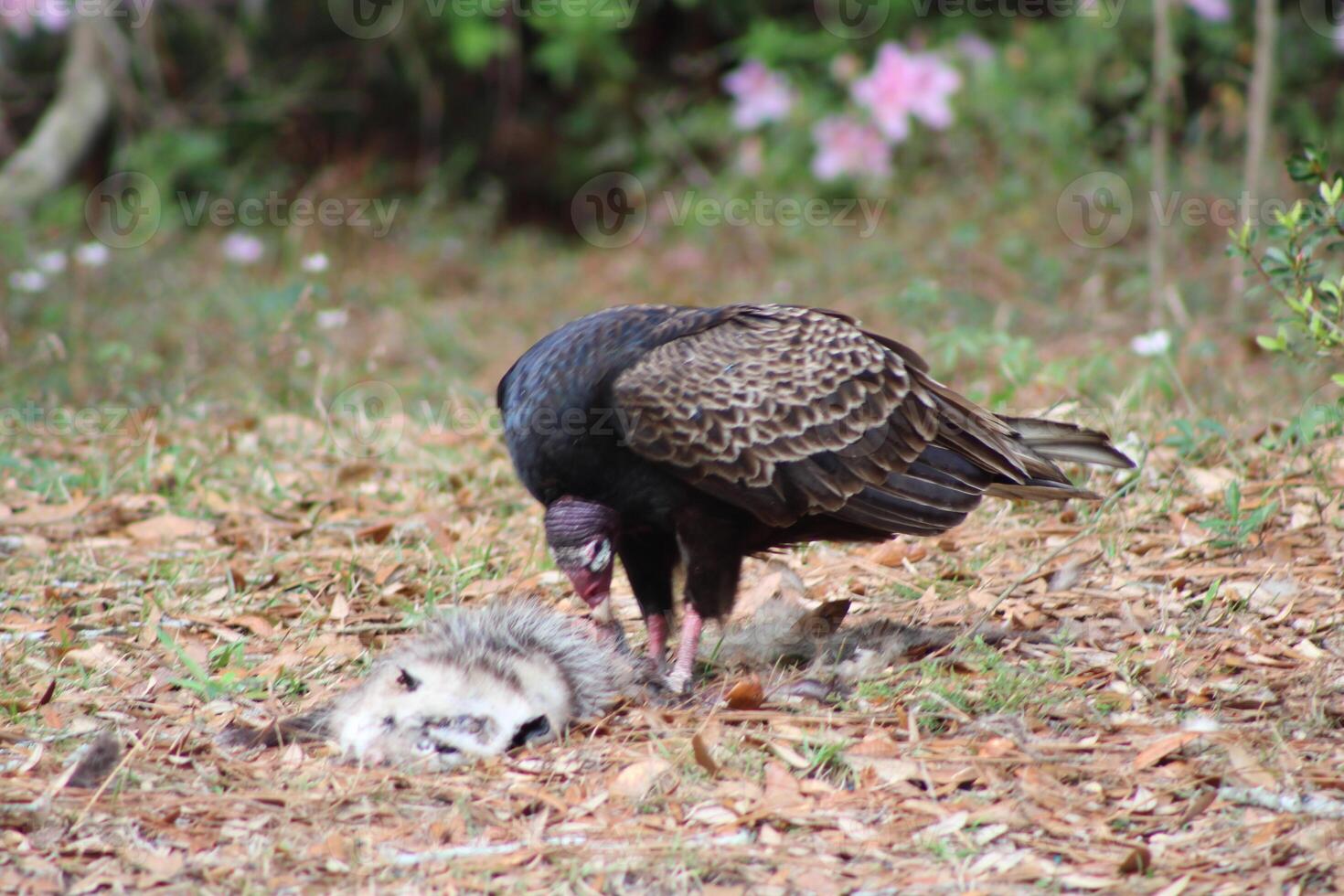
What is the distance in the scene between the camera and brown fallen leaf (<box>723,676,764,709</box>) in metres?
3.39

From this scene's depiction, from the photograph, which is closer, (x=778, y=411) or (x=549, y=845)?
(x=549, y=845)

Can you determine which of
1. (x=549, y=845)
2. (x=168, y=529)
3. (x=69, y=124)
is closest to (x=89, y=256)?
(x=69, y=124)

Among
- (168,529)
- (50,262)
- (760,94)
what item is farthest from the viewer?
(760,94)

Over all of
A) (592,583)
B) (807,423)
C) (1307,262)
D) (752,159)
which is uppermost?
(752,159)

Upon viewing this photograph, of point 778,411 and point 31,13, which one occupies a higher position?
point 31,13

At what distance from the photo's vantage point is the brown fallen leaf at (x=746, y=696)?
3.39 meters

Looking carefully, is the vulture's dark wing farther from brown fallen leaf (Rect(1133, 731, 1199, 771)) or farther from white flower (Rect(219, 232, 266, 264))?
white flower (Rect(219, 232, 266, 264))

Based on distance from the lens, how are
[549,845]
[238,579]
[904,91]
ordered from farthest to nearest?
[904,91], [238,579], [549,845]

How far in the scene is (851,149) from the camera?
9242 mm

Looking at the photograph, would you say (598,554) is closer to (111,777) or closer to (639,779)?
(639,779)

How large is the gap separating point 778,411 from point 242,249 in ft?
19.0

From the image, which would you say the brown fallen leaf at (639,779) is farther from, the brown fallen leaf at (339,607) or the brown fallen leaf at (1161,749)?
the brown fallen leaf at (339,607)

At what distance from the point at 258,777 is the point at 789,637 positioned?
1468 millimetres

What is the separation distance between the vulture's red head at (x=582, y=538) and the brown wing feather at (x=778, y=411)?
0.69 feet
